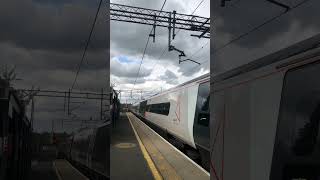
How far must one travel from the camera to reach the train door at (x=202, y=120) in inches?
337

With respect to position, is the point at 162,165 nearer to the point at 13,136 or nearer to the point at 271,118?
the point at 271,118

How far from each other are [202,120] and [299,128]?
7.06 m

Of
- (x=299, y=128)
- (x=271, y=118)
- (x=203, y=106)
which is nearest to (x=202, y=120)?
(x=203, y=106)

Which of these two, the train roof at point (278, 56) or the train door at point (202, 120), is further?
Result: the train door at point (202, 120)

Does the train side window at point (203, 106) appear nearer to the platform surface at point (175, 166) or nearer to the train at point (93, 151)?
the platform surface at point (175, 166)

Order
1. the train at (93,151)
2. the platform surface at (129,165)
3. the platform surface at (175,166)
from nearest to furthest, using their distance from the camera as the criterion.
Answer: the train at (93,151), the platform surface at (175,166), the platform surface at (129,165)

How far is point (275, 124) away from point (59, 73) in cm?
141

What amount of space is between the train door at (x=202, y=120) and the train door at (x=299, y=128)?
6.14m

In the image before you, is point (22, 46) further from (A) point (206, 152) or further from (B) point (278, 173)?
(A) point (206, 152)

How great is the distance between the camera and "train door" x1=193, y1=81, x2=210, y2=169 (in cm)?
856

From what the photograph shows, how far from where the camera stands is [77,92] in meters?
1.50

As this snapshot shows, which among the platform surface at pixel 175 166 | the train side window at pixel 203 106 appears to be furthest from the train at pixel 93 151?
the train side window at pixel 203 106

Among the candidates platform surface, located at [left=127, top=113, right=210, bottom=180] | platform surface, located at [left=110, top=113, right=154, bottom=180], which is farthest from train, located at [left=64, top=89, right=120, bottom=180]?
platform surface, located at [left=127, top=113, right=210, bottom=180]

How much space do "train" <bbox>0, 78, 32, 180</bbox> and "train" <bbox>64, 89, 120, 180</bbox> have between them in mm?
222
